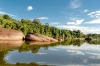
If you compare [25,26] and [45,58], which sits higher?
[25,26]

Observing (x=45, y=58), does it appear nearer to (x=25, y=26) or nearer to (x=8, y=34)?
(x=8, y=34)

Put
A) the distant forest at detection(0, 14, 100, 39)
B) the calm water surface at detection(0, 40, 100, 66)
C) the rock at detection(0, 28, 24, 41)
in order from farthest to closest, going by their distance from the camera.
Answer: the distant forest at detection(0, 14, 100, 39)
the rock at detection(0, 28, 24, 41)
the calm water surface at detection(0, 40, 100, 66)

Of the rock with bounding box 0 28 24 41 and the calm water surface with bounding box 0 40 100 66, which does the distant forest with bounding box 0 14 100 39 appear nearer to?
the rock with bounding box 0 28 24 41

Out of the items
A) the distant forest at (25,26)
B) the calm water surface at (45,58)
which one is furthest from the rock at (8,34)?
the calm water surface at (45,58)

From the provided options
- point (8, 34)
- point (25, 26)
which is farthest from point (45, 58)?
point (25, 26)

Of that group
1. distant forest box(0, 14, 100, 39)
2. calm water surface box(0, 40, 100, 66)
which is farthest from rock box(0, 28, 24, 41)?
calm water surface box(0, 40, 100, 66)

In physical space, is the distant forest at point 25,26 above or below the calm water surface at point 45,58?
above

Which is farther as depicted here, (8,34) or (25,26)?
(25,26)

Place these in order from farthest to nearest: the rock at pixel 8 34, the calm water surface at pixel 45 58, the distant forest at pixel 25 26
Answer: the distant forest at pixel 25 26
the rock at pixel 8 34
the calm water surface at pixel 45 58

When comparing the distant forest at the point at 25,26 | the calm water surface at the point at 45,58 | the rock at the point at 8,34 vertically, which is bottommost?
the calm water surface at the point at 45,58

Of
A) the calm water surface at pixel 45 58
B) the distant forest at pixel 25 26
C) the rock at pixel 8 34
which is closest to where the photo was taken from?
the calm water surface at pixel 45 58

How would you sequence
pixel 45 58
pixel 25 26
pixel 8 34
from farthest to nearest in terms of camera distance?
pixel 25 26 < pixel 8 34 < pixel 45 58

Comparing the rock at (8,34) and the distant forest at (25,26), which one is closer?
the rock at (8,34)

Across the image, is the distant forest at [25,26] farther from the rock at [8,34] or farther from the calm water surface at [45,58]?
the calm water surface at [45,58]
